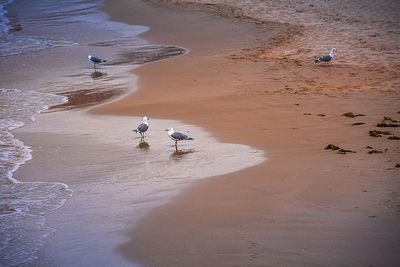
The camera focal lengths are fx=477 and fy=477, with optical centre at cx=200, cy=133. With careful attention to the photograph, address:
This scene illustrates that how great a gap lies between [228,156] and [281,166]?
1.12 meters

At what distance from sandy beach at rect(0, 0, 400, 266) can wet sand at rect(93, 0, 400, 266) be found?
0.02 m

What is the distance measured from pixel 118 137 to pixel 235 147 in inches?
97.6

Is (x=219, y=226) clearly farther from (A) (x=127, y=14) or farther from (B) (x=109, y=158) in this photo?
(A) (x=127, y=14)

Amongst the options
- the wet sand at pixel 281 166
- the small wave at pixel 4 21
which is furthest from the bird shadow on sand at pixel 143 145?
the small wave at pixel 4 21

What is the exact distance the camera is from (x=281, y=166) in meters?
6.68

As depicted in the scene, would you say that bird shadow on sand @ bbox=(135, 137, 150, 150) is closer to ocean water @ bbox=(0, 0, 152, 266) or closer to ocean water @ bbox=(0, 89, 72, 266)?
ocean water @ bbox=(0, 0, 152, 266)

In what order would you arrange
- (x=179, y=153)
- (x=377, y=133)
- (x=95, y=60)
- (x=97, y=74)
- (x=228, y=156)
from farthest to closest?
(x=95, y=60)
(x=97, y=74)
(x=179, y=153)
(x=377, y=133)
(x=228, y=156)

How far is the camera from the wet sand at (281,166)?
14.7ft

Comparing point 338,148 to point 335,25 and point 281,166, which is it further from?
point 335,25

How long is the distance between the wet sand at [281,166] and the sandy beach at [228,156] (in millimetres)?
22

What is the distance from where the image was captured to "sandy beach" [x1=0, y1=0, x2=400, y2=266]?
465 centimetres

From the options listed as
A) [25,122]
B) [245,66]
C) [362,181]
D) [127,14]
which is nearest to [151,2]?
[127,14]

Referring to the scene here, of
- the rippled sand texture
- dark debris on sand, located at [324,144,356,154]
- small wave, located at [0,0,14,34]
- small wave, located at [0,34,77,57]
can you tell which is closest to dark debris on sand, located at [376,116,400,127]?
dark debris on sand, located at [324,144,356,154]

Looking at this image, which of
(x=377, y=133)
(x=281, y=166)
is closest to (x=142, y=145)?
(x=281, y=166)
